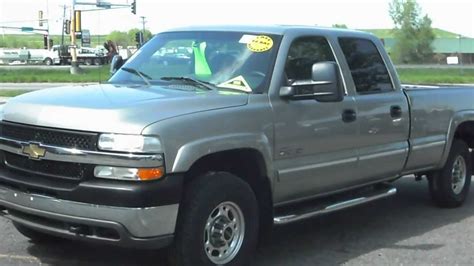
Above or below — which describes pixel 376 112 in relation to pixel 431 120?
above

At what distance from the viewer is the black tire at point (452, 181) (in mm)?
7613

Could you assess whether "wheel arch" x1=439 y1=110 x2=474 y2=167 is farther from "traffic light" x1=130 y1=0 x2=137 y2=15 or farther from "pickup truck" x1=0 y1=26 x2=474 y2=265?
"traffic light" x1=130 y1=0 x2=137 y2=15

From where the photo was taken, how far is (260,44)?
562 cm

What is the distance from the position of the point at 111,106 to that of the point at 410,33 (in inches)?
3176

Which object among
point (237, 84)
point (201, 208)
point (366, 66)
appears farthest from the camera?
point (366, 66)

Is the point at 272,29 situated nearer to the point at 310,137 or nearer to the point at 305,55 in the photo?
the point at 305,55

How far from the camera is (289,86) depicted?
5.40 metres

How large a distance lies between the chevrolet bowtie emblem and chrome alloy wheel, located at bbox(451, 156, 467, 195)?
498 centimetres

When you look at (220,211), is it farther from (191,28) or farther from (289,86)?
(191,28)

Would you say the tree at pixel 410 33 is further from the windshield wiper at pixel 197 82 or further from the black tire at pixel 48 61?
the windshield wiper at pixel 197 82

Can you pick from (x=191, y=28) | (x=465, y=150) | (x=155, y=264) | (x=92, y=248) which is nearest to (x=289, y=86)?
(x=191, y=28)

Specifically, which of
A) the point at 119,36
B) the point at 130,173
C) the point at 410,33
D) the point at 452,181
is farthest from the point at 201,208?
the point at 119,36

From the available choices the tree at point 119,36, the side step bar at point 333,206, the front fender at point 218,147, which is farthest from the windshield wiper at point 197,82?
the tree at point 119,36

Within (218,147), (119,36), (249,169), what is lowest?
(119,36)
